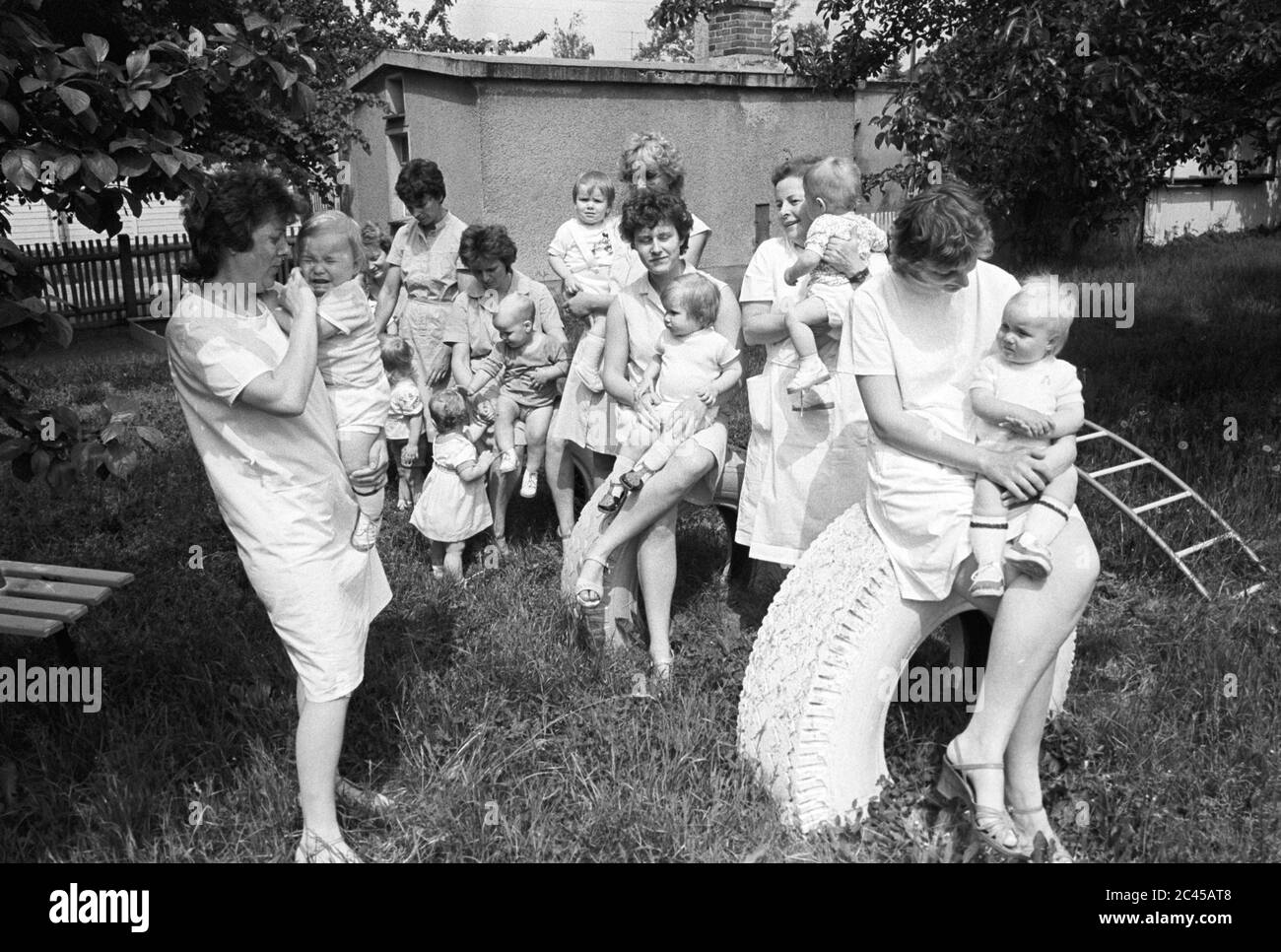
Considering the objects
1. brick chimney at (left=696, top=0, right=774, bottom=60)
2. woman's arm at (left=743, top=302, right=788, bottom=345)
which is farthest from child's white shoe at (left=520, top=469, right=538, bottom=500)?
brick chimney at (left=696, top=0, right=774, bottom=60)

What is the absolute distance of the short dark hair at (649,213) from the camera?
15.1ft

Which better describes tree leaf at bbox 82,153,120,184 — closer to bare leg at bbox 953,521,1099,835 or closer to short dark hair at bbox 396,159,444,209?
bare leg at bbox 953,521,1099,835

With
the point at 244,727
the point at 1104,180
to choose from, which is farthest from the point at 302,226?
the point at 1104,180

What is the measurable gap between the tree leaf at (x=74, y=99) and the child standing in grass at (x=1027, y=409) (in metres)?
2.46

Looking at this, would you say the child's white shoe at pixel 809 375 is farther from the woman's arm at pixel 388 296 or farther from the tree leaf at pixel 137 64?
the woman's arm at pixel 388 296

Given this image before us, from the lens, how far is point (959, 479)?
326 centimetres

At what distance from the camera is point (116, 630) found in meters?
4.94

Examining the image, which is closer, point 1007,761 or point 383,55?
point 1007,761

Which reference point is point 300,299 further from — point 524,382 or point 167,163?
point 524,382

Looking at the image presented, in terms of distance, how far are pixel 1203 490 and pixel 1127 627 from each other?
1.93 metres

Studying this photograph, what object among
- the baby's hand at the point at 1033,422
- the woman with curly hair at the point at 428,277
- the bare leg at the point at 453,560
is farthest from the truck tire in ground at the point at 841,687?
the woman with curly hair at the point at 428,277

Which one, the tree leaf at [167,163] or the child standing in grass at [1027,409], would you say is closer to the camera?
the tree leaf at [167,163]

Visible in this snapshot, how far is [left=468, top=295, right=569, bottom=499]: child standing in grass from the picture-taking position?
234 inches
